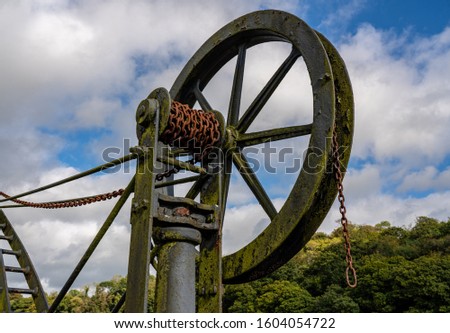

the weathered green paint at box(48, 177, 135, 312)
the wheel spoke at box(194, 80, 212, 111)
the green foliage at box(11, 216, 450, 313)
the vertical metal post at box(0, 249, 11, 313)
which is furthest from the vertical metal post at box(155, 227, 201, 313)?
the green foliage at box(11, 216, 450, 313)

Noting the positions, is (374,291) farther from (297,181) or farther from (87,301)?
(297,181)

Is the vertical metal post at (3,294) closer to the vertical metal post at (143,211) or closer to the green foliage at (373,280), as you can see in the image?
the vertical metal post at (143,211)

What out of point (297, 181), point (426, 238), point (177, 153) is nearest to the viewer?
point (297, 181)

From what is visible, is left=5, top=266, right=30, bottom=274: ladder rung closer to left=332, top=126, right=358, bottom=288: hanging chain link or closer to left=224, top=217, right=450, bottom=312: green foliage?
left=332, top=126, right=358, bottom=288: hanging chain link

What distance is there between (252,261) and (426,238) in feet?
110

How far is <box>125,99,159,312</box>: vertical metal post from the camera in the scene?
358 centimetres

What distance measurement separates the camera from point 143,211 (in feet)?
12.2

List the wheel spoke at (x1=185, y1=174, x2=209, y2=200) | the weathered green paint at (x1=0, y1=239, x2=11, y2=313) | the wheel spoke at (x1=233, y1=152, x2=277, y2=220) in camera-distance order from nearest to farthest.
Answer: the wheel spoke at (x1=185, y1=174, x2=209, y2=200) < the wheel spoke at (x1=233, y1=152, x2=277, y2=220) < the weathered green paint at (x1=0, y1=239, x2=11, y2=313)

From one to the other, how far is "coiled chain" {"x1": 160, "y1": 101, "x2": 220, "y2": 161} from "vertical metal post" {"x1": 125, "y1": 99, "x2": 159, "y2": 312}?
145 millimetres

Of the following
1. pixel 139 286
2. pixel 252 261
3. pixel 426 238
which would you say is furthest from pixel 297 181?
pixel 426 238

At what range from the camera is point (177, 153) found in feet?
16.1

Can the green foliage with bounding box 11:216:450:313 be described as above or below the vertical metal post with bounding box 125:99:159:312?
above

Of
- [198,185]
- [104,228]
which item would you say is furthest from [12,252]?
[198,185]
